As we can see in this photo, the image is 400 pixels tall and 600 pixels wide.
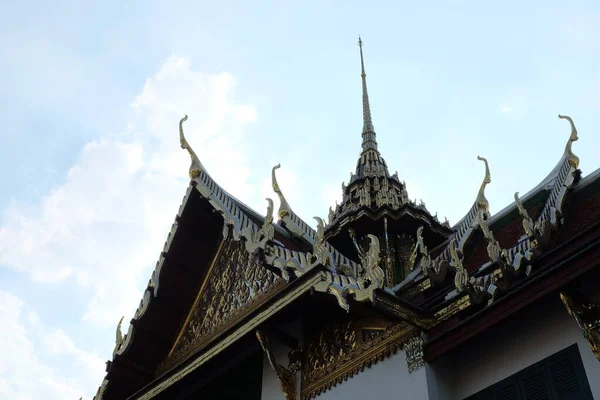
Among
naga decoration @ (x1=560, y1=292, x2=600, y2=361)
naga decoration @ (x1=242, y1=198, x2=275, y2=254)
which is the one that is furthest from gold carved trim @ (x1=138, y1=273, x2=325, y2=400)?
naga decoration @ (x1=560, y1=292, x2=600, y2=361)

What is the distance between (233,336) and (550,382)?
3.19 m

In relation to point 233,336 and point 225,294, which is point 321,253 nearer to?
point 233,336

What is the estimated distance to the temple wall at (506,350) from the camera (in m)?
6.13

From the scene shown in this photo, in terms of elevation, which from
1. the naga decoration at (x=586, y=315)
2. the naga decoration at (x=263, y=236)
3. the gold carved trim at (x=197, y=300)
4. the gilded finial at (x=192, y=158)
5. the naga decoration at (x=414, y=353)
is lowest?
the naga decoration at (x=586, y=315)

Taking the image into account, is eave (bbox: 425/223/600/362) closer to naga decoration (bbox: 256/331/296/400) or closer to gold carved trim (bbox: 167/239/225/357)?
naga decoration (bbox: 256/331/296/400)

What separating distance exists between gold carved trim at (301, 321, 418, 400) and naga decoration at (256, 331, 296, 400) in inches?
4.5

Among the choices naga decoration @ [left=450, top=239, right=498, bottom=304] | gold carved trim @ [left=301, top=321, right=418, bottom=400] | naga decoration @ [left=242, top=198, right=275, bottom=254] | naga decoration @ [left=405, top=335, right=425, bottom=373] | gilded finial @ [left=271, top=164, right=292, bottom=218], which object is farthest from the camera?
gilded finial @ [left=271, top=164, right=292, bottom=218]

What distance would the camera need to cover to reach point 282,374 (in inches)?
304

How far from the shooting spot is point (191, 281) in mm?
9867

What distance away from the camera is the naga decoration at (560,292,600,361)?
5707 millimetres

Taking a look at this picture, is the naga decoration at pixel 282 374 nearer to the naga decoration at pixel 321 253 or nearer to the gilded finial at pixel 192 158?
the naga decoration at pixel 321 253

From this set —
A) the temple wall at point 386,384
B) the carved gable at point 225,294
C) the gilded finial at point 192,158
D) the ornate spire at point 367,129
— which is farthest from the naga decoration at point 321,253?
the ornate spire at point 367,129

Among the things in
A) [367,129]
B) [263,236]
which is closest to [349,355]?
[263,236]

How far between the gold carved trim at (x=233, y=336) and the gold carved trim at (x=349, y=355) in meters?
0.66
